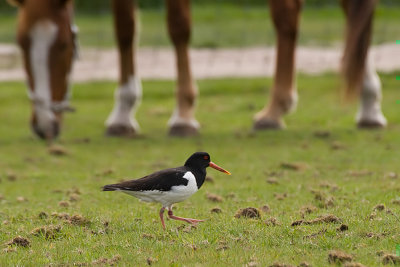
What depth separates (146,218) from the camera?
4.87m

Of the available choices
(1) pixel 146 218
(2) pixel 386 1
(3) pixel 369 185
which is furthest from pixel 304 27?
(1) pixel 146 218

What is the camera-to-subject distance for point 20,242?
4059mm

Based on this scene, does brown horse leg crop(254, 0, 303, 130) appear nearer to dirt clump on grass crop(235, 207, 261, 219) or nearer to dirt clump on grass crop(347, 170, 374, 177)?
dirt clump on grass crop(347, 170, 374, 177)

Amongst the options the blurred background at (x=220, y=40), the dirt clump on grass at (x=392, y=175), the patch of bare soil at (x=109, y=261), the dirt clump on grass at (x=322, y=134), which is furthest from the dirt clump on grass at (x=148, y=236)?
the blurred background at (x=220, y=40)

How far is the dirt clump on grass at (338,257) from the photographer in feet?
11.5

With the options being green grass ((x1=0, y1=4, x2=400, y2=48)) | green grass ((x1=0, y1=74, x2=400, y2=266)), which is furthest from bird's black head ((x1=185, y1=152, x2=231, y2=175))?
green grass ((x1=0, y1=4, x2=400, y2=48))

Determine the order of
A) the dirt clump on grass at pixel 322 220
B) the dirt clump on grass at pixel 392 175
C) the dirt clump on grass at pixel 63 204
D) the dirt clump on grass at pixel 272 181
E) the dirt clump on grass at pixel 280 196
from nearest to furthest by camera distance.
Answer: the dirt clump on grass at pixel 322 220
the dirt clump on grass at pixel 63 204
the dirt clump on grass at pixel 280 196
the dirt clump on grass at pixel 272 181
the dirt clump on grass at pixel 392 175

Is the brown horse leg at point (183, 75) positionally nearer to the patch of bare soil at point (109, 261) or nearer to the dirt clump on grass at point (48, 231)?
the dirt clump on grass at point (48, 231)

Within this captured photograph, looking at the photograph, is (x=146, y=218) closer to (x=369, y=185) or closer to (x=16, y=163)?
(x=369, y=185)

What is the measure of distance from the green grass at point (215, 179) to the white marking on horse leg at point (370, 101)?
0.20m

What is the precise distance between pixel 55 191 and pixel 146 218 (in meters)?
1.52

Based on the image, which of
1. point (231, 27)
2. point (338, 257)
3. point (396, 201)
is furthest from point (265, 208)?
point (231, 27)

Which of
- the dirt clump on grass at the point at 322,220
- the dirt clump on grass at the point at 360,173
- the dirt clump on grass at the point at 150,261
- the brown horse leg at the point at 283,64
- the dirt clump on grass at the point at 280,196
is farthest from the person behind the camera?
the brown horse leg at the point at 283,64

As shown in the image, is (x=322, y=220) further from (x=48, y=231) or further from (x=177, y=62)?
(x=177, y=62)
